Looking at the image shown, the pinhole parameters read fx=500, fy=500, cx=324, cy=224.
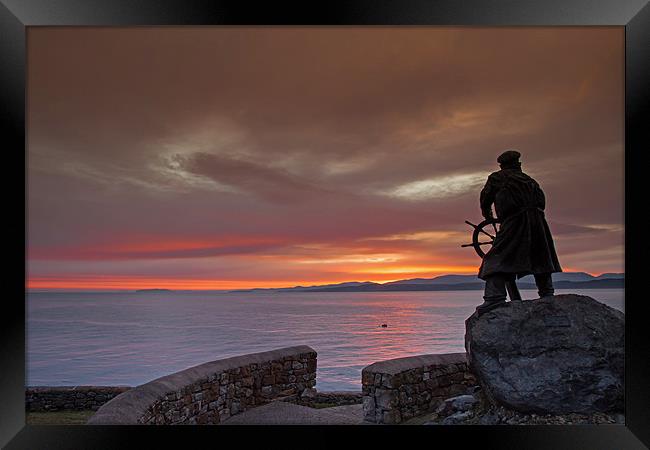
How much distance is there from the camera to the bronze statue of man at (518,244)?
15.7 feet

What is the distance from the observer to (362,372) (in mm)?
6031

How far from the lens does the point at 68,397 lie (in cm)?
827

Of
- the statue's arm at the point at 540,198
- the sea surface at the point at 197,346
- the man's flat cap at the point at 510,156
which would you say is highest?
the man's flat cap at the point at 510,156

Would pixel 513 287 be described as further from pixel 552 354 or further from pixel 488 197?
pixel 488 197

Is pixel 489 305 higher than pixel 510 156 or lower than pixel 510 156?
lower

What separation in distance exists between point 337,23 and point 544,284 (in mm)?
3124

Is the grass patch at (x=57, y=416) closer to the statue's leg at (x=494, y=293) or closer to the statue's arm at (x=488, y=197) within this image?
the statue's leg at (x=494, y=293)

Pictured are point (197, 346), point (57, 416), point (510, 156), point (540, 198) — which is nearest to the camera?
point (540, 198)

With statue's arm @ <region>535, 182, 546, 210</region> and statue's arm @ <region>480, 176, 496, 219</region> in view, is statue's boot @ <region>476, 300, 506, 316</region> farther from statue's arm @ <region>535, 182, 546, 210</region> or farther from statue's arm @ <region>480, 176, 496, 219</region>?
statue's arm @ <region>535, 182, 546, 210</region>

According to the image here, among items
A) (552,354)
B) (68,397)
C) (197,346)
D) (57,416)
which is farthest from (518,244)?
(197,346)

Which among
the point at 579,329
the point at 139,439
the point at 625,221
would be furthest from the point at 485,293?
the point at 139,439

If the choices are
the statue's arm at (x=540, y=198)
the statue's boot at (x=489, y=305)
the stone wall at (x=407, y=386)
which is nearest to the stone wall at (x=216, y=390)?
the stone wall at (x=407, y=386)

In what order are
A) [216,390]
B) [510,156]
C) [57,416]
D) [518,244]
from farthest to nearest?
1. [57,416]
2. [216,390]
3. [510,156]
4. [518,244]

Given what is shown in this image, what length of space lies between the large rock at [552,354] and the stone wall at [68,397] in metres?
6.28
